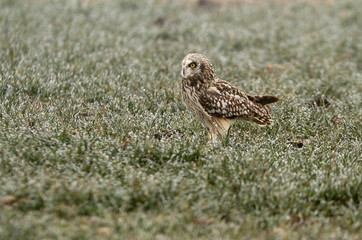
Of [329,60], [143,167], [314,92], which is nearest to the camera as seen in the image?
[143,167]

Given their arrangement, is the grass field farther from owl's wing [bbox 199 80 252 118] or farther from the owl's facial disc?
the owl's facial disc

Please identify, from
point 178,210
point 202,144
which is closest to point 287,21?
point 202,144

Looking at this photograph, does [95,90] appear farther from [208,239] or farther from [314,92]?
[208,239]

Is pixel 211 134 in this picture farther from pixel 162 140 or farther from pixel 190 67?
pixel 162 140

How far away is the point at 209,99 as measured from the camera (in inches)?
261

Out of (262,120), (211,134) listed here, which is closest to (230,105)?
(211,134)

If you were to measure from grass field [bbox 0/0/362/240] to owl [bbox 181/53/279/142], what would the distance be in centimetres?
27

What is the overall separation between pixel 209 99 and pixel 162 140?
970 mm

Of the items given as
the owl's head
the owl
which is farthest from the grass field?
the owl's head

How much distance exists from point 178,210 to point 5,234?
1530 millimetres

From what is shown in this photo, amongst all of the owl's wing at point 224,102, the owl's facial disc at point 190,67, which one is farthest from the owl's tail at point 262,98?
the owl's facial disc at point 190,67

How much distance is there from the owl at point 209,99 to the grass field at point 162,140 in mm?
268

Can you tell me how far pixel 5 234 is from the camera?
412 centimetres

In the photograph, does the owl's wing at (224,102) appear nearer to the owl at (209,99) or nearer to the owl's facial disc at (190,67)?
the owl at (209,99)
